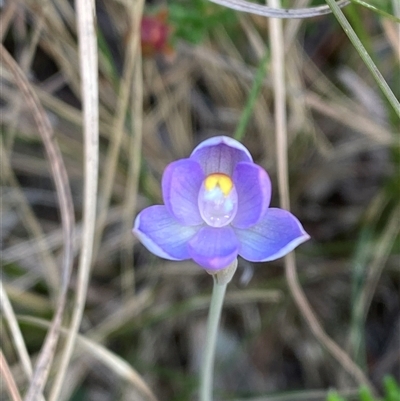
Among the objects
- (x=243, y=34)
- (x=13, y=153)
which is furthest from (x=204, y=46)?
(x=13, y=153)

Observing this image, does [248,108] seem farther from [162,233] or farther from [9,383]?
[9,383]

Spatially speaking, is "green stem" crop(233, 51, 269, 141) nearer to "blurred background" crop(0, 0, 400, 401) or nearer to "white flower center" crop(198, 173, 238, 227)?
"blurred background" crop(0, 0, 400, 401)

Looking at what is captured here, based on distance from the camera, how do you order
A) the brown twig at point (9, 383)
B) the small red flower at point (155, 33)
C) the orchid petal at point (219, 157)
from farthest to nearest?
1. the small red flower at point (155, 33)
2. the brown twig at point (9, 383)
3. the orchid petal at point (219, 157)

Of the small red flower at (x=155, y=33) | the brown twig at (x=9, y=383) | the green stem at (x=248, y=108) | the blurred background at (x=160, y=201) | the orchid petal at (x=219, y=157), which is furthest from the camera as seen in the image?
the blurred background at (x=160, y=201)

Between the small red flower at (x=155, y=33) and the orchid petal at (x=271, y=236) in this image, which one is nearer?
the orchid petal at (x=271, y=236)

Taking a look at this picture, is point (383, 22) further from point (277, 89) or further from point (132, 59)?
point (132, 59)

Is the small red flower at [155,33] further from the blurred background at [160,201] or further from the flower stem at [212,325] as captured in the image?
the flower stem at [212,325]

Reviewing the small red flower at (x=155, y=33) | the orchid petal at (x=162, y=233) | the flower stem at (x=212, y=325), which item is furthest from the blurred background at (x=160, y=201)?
the orchid petal at (x=162, y=233)
